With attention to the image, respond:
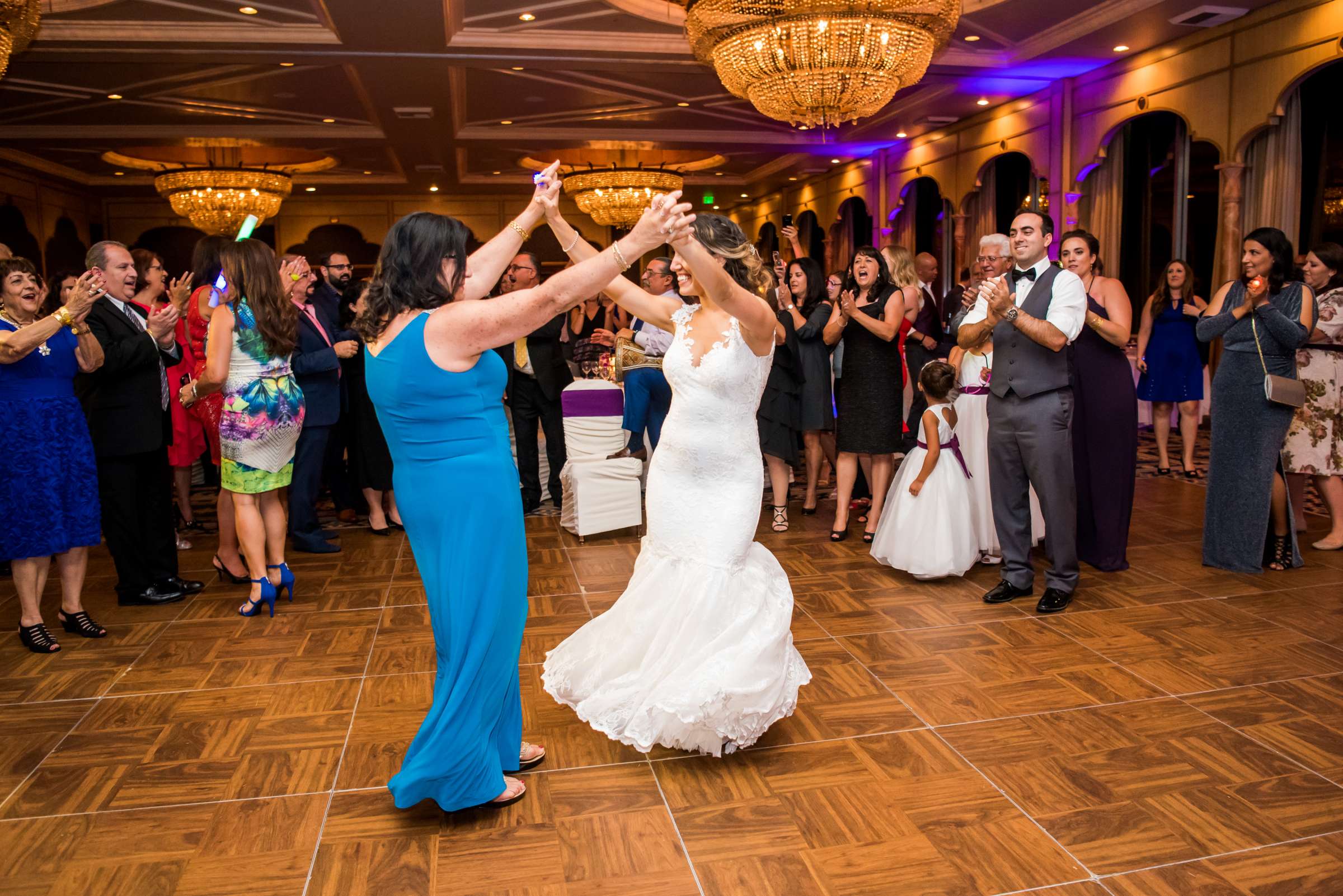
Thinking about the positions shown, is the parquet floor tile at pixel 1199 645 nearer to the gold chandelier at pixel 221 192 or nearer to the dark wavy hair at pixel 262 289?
the dark wavy hair at pixel 262 289

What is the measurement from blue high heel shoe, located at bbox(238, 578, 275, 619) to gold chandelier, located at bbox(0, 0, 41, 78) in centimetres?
219

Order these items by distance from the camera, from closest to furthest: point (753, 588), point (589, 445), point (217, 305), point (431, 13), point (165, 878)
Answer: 1. point (165, 878)
2. point (753, 588)
3. point (217, 305)
4. point (589, 445)
5. point (431, 13)

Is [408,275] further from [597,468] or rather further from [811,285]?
[811,285]

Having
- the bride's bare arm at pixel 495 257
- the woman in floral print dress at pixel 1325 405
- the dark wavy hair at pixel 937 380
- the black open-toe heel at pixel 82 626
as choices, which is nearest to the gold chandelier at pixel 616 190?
the dark wavy hair at pixel 937 380

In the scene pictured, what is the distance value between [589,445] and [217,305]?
2305mm

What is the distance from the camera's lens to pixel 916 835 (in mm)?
2266

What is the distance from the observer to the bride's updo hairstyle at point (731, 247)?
2.71 metres

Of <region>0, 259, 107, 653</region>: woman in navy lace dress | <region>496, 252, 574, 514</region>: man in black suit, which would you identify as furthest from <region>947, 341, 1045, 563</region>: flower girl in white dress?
<region>0, 259, 107, 653</region>: woman in navy lace dress

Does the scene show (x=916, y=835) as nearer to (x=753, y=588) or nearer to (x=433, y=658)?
(x=753, y=588)

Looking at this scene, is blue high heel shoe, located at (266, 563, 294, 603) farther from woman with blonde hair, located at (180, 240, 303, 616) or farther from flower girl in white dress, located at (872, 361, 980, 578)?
flower girl in white dress, located at (872, 361, 980, 578)

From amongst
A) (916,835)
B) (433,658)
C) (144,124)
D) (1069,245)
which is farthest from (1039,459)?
(144,124)

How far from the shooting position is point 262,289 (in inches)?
155

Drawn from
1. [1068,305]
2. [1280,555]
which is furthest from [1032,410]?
[1280,555]

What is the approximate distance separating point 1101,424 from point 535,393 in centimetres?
336
